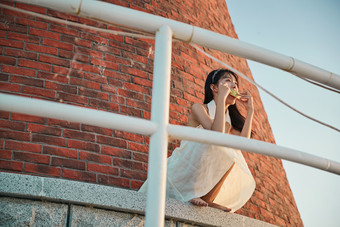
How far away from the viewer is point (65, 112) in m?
1.25

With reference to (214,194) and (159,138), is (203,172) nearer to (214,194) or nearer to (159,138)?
(214,194)

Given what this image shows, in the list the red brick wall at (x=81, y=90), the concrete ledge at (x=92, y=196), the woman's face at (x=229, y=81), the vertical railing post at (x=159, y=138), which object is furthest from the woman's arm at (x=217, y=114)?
the vertical railing post at (x=159, y=138)

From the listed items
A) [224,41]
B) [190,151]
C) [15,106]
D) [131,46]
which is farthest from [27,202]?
[131,46]

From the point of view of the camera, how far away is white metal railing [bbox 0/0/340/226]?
1262mm

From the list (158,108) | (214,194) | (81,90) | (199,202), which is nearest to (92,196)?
(199,202)

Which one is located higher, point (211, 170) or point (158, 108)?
point (211, 170)

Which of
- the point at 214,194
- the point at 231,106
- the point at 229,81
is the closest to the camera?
the point at 214,194

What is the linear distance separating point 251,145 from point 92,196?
3.99ft

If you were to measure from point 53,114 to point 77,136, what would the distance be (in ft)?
5.85

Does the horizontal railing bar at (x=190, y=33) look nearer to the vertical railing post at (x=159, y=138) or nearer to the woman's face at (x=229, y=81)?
the vertical railing post at (x=159, y=138)

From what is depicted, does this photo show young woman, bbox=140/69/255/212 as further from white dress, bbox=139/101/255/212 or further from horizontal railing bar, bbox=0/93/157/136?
horizontal railing bar, bbox=0/93/157/136

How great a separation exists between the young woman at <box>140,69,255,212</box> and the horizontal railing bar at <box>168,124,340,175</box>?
2.87 ft

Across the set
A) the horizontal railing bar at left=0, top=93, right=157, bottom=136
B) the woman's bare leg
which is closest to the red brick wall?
the woman's bare leg

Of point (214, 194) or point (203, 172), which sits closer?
point (203, 172)
